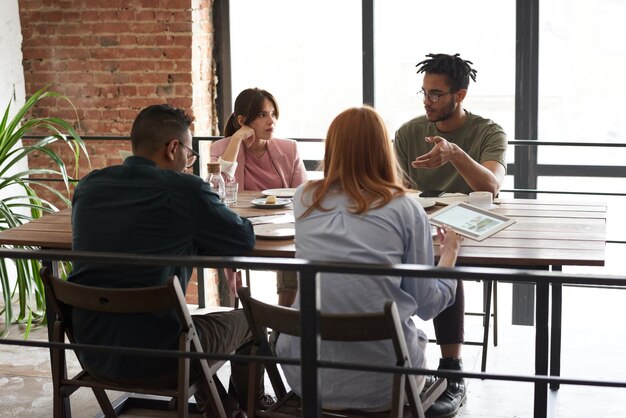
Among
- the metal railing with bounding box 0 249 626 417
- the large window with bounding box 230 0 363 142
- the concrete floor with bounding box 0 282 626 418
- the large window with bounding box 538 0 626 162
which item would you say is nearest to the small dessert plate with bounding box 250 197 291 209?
the concrete floor with bounding box 0 282 626 418

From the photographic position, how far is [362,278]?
2.54 metres

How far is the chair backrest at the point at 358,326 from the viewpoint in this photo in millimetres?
2363

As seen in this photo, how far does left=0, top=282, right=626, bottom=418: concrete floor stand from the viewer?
360 cm

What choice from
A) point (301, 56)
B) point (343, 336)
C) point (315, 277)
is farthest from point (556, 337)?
point (301, 56)

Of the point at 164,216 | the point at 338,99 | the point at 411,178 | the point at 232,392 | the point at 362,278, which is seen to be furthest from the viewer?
the point at 338,99

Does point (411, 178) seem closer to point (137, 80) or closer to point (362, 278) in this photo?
point (362, 278)

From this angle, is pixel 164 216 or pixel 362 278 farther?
pixel 164 216

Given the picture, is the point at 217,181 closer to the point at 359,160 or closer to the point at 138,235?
the point at 138,235

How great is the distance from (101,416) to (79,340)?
741 millimetres

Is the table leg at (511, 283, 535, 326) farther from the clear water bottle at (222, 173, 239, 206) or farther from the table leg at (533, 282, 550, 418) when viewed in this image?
the table leg at (533, 282, 550, 418)

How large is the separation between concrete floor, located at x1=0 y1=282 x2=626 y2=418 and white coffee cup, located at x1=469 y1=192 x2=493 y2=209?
0.62m

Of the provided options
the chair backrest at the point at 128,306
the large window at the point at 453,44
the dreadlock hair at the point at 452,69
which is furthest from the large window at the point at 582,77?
the chair backrest at the point at 128,306

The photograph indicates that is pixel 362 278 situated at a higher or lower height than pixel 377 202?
lower

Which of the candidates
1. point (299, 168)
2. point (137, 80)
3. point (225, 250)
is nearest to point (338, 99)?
point (137, 80)
